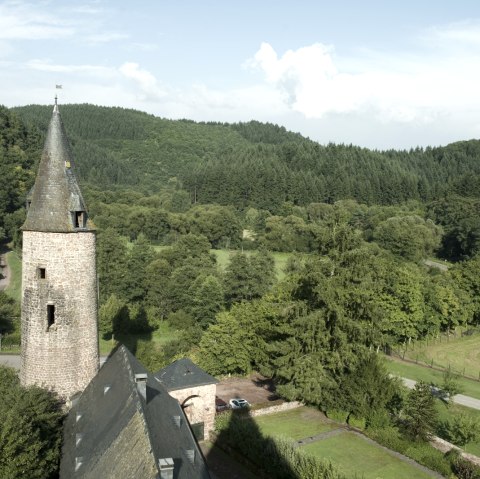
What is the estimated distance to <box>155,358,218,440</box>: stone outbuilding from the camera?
26297 millimetres

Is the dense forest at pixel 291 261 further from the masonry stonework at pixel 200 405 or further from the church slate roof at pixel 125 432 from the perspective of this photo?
the church slate roof at pixel 125 432

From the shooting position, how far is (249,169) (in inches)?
4978

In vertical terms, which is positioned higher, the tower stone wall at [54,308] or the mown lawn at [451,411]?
the tower stone wall at [54,308]

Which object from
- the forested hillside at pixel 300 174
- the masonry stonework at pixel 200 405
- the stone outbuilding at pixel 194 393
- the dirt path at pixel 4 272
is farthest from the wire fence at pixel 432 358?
the forested hillside at pixel 300 174

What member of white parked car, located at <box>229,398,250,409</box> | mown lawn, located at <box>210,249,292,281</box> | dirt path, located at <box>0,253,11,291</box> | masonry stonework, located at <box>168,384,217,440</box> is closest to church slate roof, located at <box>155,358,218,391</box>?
masonry stonework, located at <box>168,384,217,440</box>

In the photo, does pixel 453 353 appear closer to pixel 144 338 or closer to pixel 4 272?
pixel 144 338

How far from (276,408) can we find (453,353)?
25.7m

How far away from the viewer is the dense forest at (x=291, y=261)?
97.8 feet

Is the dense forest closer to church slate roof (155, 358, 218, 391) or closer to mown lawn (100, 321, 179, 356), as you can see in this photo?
mown lawn (100, 321, 179, 356)

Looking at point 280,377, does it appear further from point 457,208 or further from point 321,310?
point 457,208

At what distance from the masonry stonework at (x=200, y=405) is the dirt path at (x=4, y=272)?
44739mm

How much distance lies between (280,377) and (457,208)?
73.5 metres

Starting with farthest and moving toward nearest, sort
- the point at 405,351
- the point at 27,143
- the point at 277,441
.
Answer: the point at 27,143 → the point at 405,351 → the point at 277,441

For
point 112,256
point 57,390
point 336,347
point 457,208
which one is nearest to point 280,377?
point 336,347
